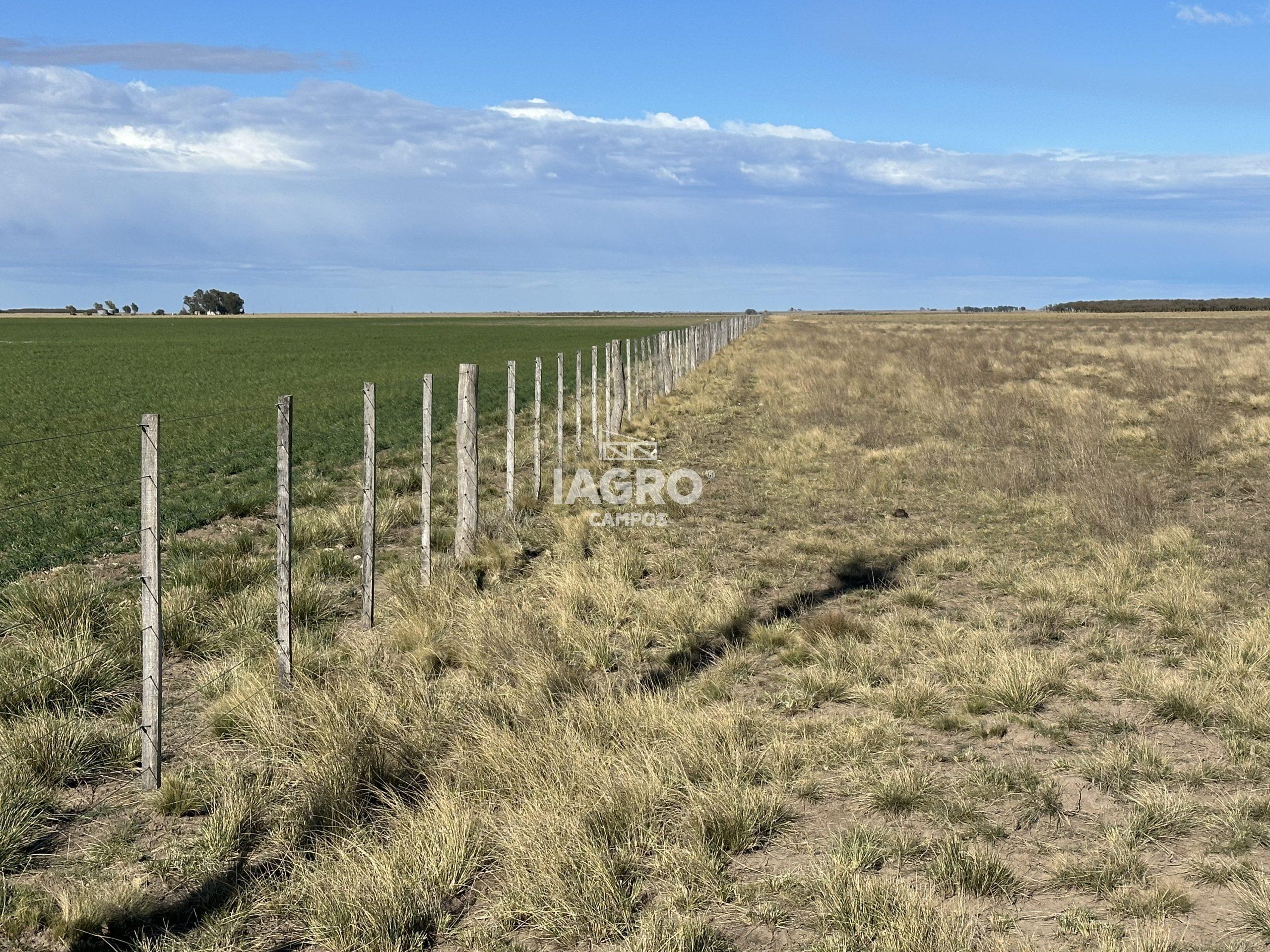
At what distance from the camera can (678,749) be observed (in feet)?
17.3

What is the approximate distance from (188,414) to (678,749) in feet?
75.0

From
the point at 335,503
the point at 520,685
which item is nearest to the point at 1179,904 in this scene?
the point at 520,685

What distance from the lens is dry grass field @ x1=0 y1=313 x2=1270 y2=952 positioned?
4.01 meters

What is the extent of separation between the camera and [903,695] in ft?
20.2

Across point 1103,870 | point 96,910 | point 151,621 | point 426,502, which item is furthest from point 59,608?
point 1103,870

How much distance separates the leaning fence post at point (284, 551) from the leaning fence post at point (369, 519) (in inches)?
40.0

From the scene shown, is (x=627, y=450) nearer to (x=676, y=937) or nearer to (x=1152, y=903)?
(x=1152, y=903)

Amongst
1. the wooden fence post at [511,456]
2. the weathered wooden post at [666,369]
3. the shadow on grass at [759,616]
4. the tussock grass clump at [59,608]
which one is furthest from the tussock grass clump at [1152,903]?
the weathered wooden post at [666,369]

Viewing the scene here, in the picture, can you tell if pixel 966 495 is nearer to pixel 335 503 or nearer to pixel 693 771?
pixel 335 503

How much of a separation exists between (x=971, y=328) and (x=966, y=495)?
212 feet

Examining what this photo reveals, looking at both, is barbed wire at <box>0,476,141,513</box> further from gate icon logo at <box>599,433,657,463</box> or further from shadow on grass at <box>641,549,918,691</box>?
gate icon logo at <box>599,433,657,463</box>

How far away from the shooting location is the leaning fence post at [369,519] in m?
7.39

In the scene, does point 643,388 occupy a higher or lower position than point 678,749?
higher

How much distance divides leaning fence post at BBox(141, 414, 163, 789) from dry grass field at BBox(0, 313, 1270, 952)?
6.4 inches
